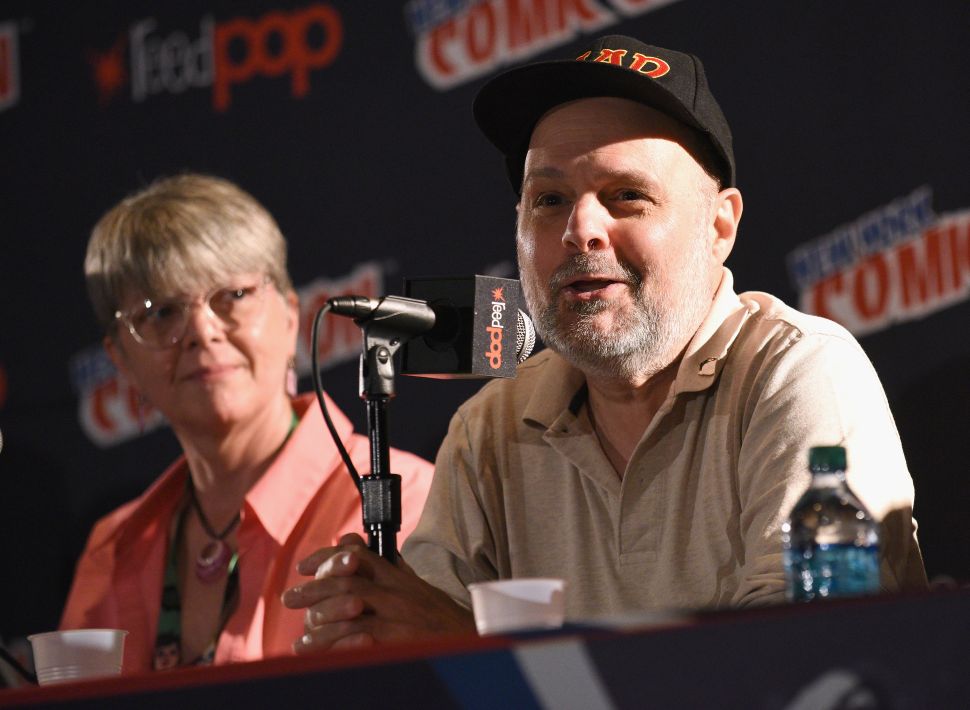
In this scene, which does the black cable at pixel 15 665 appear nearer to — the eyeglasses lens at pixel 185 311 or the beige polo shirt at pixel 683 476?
the beige polo shirt at pixel 683 476

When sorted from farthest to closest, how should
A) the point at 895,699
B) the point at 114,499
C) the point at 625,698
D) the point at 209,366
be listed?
the point at 114,499 → the point at 209,366 → the point at 895,699 → the point at 625,698

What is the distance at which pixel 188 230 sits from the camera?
2.75 meters

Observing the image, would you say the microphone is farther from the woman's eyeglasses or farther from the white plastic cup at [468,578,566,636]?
the woman's eyeglasses

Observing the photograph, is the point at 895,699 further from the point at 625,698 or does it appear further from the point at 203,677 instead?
the point at 203,677

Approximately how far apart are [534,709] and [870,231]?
1.76 m

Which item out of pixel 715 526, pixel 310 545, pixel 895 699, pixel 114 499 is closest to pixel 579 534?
pixel 715 526

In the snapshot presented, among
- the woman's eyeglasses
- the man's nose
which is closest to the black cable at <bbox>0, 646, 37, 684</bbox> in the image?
the man's nose

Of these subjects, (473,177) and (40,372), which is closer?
(473,177)

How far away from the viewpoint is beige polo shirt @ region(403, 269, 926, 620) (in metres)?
1.62

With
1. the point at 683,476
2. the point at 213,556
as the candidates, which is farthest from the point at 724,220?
the point at 213,556

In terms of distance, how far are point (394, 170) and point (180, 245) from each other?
0.54 m

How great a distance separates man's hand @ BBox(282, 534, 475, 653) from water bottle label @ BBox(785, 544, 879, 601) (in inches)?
18.7

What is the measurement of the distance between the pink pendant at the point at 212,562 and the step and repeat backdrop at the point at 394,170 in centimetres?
48

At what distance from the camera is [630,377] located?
6.40 feet
